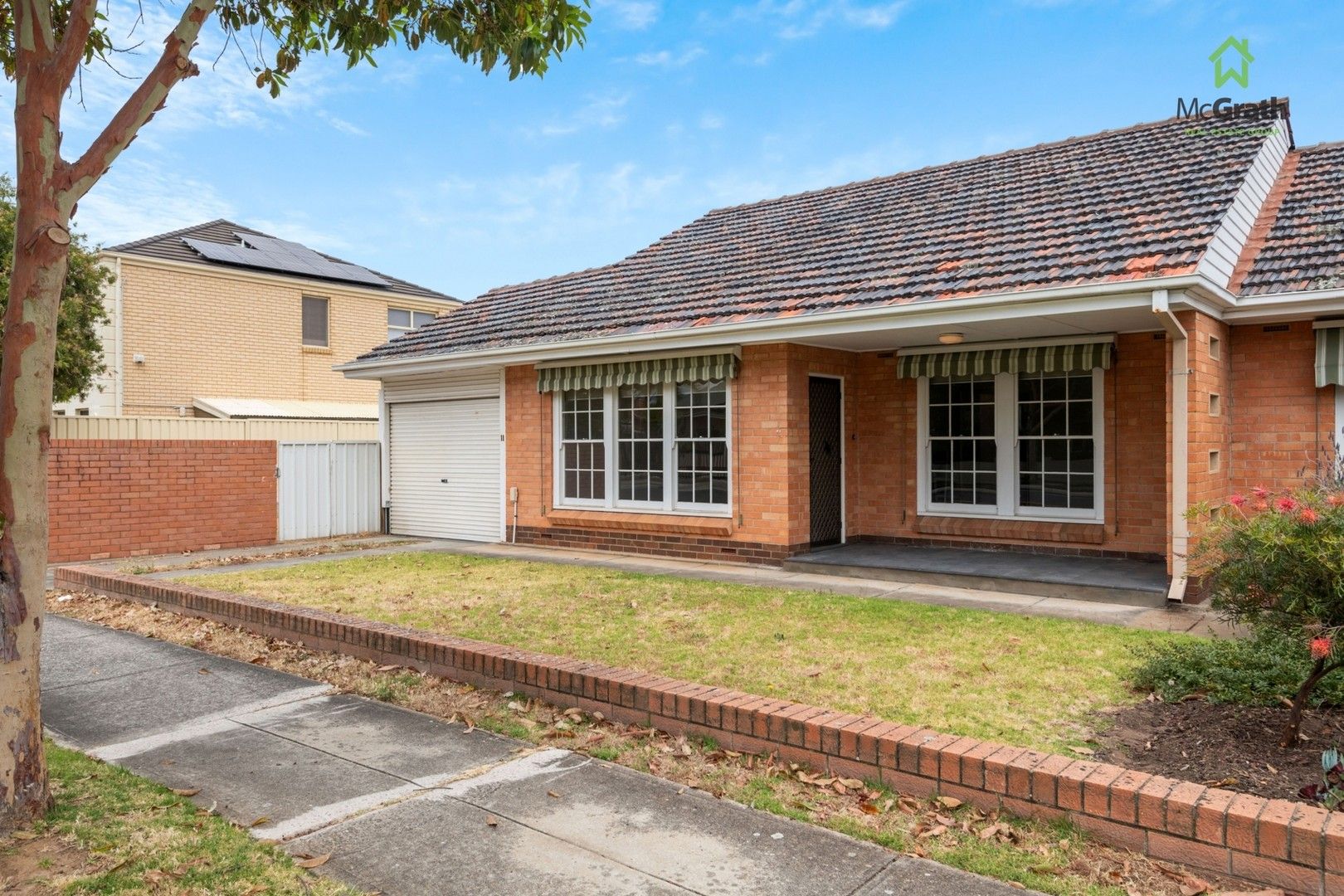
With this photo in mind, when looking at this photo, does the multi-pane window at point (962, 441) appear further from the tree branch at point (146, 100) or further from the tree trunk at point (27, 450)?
the tree trunk at point (27, 450)

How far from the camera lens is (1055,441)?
10.8 metres

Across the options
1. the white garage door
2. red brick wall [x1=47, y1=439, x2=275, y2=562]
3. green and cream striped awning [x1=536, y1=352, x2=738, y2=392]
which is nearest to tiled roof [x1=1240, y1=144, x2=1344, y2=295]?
green and cream striped awning [x1=536, y1=352, x2=738, y2=392]

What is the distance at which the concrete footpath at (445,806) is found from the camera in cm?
351

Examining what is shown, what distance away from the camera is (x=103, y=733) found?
540 centimetres

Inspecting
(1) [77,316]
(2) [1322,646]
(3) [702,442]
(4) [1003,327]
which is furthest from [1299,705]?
(1) [77,316]

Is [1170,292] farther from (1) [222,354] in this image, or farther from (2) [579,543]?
(1) [222,354]

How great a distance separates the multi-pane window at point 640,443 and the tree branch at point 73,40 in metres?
8.49

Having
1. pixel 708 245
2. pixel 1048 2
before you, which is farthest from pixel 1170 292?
pixel 1048 2

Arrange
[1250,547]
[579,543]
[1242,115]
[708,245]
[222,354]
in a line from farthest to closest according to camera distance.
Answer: [222,354] < [708,245] < [579,543] < [1242,115] < [1250,547]

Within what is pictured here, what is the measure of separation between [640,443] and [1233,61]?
951 cm

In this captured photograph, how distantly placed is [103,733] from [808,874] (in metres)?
4.41

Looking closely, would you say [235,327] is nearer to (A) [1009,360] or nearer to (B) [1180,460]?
(A) [1009,360]

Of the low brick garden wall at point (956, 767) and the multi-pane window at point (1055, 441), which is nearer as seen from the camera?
the low brick garden wall at point (956, 767)

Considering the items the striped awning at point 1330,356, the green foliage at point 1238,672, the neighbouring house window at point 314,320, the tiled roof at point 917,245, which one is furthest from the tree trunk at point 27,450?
the neighbouring house window at point 314,320
